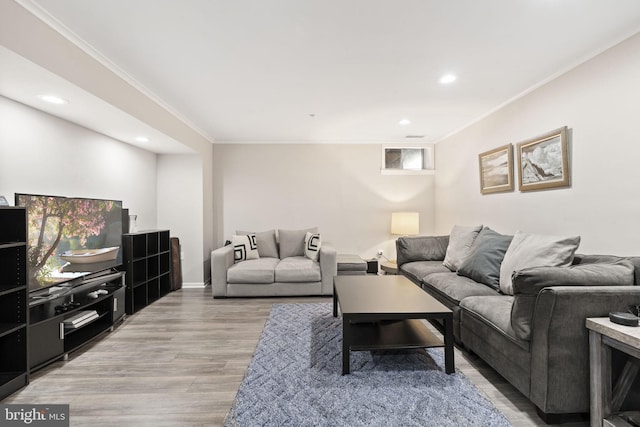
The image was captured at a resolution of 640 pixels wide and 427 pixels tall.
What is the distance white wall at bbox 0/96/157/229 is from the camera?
2.31 metres

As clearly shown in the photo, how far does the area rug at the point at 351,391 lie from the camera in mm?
1644

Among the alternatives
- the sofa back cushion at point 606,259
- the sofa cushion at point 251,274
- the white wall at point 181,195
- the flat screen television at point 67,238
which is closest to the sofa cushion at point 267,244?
the sofa cushion at point 251,274

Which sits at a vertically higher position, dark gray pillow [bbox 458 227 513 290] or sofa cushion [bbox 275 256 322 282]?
dark gray pillow [bbox 458 227 513 290]

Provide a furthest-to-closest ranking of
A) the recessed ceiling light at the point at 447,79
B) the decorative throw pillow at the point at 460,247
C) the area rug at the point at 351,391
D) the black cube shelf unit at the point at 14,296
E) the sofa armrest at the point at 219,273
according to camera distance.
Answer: the sofa armrest at the point at 219,273, the decorative throw pillow at the point at 460,247, the recessed ceiling light at the point at 447,79, the black cube shelf unit at the point at 14,296, the area rug at the point at 351,391

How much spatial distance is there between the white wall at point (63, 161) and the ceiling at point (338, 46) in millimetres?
297

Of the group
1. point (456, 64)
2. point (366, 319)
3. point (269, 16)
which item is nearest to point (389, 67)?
point (456, 64)

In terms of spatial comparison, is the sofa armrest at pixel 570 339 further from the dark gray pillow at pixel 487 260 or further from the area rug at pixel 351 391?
the dark gray pillow at pixel 487 260

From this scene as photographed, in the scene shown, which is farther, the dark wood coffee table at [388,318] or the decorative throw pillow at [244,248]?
the decorative throw pillow at [244,248]

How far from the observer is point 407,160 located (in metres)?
5.29

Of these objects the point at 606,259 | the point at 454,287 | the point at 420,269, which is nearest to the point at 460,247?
the point at 420,269

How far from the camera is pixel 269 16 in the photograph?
1.87 metres

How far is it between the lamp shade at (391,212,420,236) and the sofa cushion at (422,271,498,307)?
5.18ft

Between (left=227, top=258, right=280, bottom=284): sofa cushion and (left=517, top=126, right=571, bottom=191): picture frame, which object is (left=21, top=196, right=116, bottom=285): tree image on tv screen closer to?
(left=227, top=258, right=280, bottom=284): sofa cushion

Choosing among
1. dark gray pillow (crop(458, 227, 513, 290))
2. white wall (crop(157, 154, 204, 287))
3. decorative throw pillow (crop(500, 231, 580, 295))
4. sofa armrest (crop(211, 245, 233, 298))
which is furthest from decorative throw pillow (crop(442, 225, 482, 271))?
white wall (crop(157, 154, 204, 287))
